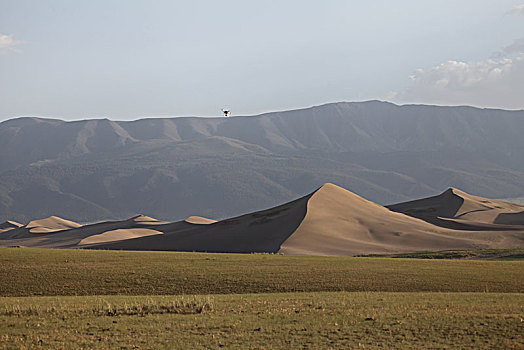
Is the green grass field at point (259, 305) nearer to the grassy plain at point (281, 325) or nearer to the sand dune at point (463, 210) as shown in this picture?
the grassy plain at point (281, 325)

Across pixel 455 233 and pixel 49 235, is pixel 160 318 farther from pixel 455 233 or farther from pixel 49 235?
pixel 49 235

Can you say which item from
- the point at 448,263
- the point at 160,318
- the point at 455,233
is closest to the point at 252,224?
the point at 455,233

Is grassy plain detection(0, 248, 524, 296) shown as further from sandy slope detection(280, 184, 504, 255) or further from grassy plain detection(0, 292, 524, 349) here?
sandy slope detection(280, 184, 504, 255)

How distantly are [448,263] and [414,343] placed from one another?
1274 inches

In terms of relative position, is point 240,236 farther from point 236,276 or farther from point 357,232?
point 236,276

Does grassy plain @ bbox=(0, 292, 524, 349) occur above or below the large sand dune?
above

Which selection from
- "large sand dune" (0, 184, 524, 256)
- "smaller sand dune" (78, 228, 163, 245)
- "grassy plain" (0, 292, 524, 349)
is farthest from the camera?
"smaller sand dune" (78, 228, 163, 245)

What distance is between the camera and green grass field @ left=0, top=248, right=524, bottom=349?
806 inches

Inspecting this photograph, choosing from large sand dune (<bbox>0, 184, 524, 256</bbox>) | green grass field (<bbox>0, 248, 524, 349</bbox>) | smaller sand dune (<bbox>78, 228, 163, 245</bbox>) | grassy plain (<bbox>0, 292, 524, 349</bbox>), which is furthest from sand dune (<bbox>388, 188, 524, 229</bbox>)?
grassy plain (<bbox>0, 292, 524, 349</bbox>)

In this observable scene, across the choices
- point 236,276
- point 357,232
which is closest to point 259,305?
point 236,276

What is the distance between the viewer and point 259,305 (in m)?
27.7

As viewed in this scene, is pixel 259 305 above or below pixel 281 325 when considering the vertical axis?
below

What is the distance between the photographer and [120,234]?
14925cm

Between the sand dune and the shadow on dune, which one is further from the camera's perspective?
the sand dune
